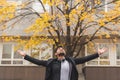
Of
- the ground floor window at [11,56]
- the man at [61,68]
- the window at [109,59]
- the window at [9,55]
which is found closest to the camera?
the man at [61,68]

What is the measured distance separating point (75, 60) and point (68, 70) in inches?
13.1

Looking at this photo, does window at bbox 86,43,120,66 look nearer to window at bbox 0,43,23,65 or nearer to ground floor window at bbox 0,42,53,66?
ground floor window at bbox 0,42,53,66

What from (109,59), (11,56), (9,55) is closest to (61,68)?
(109,59)

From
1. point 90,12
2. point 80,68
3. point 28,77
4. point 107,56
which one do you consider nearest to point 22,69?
point 28,77

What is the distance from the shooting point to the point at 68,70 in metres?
6.12

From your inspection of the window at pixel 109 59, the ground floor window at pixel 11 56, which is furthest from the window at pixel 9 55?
the window at pixel 109 59

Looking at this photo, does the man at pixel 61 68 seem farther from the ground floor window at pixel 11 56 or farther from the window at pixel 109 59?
the window at pixel 109 59

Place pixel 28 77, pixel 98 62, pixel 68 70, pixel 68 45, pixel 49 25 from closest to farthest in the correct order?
pixel 68 70, pixel 49 25, pixel 68 45, pixel 28 77, pixel 98 62

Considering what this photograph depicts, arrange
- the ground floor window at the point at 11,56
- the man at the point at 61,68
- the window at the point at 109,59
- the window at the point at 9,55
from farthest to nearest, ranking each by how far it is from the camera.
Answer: the window at the point at 9,55, the window at the point at 109,59, the ground floor window at the point at 11,56, the man at the point at 61,68

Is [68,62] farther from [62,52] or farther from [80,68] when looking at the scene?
[80,68]

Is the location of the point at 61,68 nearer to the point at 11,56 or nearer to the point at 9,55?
the point at 11,56

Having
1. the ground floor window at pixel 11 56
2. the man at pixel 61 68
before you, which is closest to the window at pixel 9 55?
the ground floor window at pixel 11 56

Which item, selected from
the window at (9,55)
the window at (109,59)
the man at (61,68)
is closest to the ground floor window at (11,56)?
the window at (9,55)

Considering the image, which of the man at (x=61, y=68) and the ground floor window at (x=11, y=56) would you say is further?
the ground floor window at (x=11, y=56)
